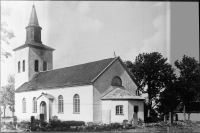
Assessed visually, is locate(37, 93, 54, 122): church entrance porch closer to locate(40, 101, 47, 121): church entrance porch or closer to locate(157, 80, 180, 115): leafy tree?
locate(40, 101, 47, 121): church entrance porch

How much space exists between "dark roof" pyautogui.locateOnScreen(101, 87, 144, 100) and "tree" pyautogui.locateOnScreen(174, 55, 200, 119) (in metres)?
4.81

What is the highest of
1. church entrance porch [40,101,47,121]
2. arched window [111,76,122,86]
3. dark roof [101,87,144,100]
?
arched window [111,76,122,86]

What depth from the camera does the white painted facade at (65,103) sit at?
1442cm

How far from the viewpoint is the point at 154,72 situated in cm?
1560

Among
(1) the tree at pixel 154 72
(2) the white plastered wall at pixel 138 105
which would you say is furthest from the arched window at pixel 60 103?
(2) the white plastered wall at pixel 138 105

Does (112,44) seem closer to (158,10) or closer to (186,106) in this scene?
(158,10)

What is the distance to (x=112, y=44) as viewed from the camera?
44.3 ft

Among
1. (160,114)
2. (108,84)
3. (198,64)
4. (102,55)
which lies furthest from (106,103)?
(198,64)

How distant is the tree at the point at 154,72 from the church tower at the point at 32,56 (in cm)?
501

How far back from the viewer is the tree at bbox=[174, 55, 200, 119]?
46.7ft

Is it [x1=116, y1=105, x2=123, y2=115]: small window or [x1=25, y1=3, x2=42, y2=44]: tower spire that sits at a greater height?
[x1=25, y1=3, x2=42, y2=44]: tower spire

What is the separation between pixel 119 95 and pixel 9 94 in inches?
296

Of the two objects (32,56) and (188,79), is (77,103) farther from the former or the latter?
(188,79)

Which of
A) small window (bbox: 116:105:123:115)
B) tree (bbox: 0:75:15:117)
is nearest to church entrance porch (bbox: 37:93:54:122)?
tree (bbox: 0:75:15:117)
